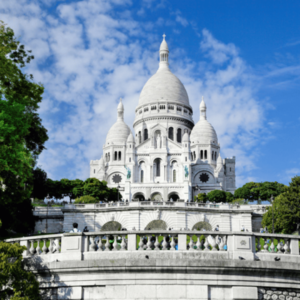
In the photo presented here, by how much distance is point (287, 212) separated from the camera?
157 feet

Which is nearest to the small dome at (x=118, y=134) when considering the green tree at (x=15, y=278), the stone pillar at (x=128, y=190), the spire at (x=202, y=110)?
the spire at (x=202, y=110)

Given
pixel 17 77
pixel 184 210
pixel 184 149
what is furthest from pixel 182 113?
pixel 17 77

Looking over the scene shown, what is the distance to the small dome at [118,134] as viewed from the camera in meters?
117

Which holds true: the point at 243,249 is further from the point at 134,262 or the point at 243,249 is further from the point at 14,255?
the point at 14,255

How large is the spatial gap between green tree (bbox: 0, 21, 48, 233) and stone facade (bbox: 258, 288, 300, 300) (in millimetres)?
11981

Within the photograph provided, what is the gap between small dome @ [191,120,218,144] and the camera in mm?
114625

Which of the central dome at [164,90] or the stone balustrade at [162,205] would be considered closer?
the stone balustrade at [162,205]

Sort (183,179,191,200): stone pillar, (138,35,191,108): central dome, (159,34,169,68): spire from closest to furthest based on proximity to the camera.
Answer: (183,179,191,200): stone pillar
(138,35,191,108): central dome
(159,34,169,68): spire

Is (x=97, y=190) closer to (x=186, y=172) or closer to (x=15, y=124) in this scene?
(x=186, y=172)

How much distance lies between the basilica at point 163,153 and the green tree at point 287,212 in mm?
44611

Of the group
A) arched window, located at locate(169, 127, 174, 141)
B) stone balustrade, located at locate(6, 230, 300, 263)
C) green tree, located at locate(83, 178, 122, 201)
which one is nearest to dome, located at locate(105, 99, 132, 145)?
arched window, located at locate(169, 127, 174, 141)

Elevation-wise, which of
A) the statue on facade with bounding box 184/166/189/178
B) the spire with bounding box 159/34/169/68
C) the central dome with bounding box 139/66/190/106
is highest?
the spire with bounding box 159/34/169/68

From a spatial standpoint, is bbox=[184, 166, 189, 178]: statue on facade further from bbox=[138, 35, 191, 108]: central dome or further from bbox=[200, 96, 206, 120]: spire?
bbox=[138, 35, 191, 108]: central dome

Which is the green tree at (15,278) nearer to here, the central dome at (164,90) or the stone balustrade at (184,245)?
the stone balustrade at (184,245)
